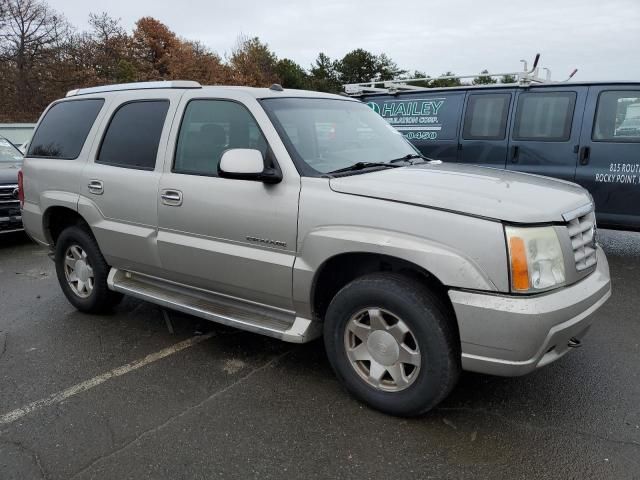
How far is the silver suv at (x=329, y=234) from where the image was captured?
2.57 meters

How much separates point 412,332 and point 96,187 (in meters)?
2.83

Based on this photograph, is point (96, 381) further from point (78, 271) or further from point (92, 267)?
point (78, 271)

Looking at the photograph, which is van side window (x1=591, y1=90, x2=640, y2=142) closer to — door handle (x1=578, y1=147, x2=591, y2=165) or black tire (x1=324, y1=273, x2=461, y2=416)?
door handle (x1=578, y1=147, x2=591, y2=165)

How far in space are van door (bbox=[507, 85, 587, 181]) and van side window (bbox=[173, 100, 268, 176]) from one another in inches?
168

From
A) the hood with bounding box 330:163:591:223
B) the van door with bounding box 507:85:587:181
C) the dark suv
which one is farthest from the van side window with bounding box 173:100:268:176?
the dark suv

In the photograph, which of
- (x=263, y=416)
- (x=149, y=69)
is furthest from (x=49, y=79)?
(x=263, y=416)

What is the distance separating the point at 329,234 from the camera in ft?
9.66

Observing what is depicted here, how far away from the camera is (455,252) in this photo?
102 inches

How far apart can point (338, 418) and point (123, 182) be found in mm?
2381

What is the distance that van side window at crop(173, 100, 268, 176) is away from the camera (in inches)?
137

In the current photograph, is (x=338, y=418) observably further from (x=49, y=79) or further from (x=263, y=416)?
(x=49, y=79)

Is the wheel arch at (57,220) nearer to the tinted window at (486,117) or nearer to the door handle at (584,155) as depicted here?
the tinted window at (486,117)

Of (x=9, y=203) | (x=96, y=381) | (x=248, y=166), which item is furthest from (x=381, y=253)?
(x=9, y=203)

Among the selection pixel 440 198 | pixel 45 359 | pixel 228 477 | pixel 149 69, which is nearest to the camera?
pixel 228 477
